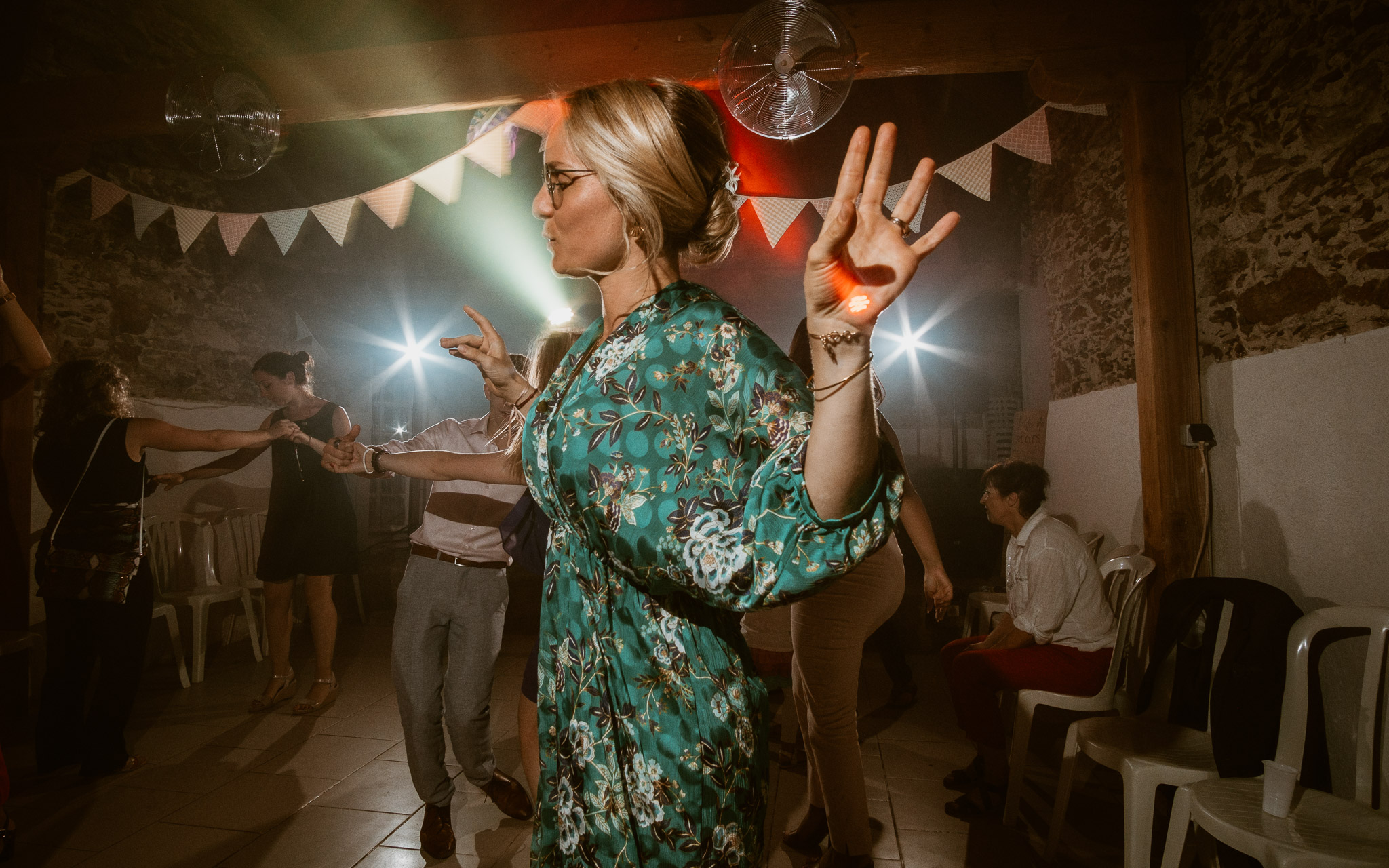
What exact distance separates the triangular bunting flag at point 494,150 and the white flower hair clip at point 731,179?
315cm

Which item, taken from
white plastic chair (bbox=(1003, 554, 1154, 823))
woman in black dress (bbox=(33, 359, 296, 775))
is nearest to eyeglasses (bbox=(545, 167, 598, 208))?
woman in black dress (bbox=(33, 359, 296, 775))

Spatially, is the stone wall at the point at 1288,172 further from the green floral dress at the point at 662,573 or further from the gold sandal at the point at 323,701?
the gold sandal at the point at 323,701

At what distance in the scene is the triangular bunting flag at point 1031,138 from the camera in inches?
132

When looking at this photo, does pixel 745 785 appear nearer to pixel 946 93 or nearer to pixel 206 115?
pixel 206 115

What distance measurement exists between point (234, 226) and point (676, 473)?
15.9 ft

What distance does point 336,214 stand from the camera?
4.05 meters

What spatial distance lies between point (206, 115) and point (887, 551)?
358 cm

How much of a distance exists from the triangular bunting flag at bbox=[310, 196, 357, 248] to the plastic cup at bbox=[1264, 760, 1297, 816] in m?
4.72

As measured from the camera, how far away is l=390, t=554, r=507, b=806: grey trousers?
94.4 inches

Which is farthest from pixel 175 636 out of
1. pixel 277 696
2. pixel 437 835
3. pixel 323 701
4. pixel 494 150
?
pixel 494 150

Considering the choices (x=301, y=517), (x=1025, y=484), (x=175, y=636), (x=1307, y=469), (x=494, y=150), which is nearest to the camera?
(x=1307, y=469)

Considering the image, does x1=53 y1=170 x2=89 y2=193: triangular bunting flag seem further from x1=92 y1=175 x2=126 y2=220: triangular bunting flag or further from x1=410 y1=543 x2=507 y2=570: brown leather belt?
x1=410 y1=543 x2=507 y2=570: brown leather belt

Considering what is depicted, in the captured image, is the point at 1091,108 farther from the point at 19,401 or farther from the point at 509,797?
the point at 19,401

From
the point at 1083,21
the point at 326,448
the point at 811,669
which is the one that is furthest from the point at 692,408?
the point at 1083,21
